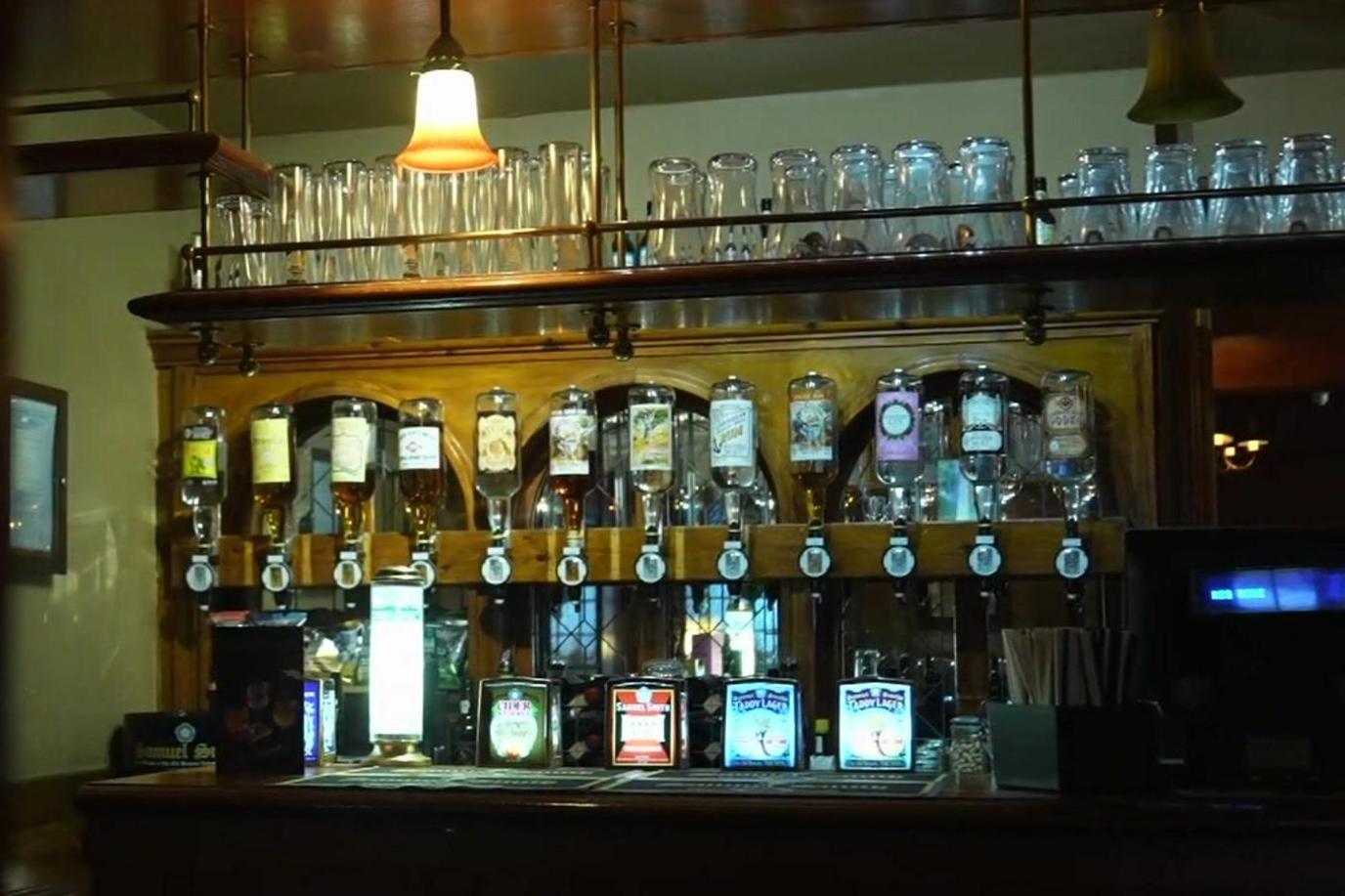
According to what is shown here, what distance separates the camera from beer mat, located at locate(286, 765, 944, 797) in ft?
10.3

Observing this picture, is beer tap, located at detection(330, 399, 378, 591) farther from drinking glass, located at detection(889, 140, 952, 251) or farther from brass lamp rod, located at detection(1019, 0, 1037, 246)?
brass lamp rod, located at detection(1019, 0, 1037, 246)

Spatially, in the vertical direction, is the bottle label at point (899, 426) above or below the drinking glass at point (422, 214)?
below

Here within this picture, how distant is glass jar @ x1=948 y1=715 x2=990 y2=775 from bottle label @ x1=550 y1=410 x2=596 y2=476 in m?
1.10

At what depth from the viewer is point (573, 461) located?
427 cm

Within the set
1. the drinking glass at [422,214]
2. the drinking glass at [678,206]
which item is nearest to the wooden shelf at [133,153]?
the drinking glass at [422,214]

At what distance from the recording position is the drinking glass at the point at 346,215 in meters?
3.51

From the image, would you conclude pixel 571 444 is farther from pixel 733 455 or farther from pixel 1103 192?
pixel 1103 192

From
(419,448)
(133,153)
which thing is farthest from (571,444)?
(133,153)

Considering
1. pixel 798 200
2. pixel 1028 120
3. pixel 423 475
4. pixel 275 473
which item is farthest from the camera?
pixel 275 473

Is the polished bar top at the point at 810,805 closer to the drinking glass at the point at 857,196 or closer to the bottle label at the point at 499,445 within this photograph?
the drinking glass at the point at 857,196

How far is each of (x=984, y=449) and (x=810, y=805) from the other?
128 centimetres

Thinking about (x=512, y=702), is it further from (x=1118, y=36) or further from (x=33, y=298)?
(x=1118, y=36)

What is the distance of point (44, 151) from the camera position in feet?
10.7

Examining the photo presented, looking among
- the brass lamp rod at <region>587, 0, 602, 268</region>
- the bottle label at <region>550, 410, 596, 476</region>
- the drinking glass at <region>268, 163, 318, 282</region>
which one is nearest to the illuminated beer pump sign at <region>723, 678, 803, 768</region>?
the bottle label at <region>550, 410, 596, 476</region>
